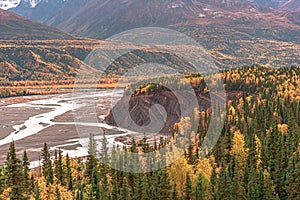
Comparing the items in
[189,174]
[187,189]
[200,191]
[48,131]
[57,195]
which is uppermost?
[57,195]

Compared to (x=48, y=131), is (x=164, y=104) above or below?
above

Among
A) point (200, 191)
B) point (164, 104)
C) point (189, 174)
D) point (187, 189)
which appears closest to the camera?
point (187, 189)

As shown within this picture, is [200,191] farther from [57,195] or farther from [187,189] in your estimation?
[57,195]

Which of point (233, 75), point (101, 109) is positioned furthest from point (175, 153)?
point (101, 109)

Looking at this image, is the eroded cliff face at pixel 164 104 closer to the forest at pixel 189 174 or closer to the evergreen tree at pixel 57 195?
the forest at pixel 189 174

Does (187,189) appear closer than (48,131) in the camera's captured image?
Yes

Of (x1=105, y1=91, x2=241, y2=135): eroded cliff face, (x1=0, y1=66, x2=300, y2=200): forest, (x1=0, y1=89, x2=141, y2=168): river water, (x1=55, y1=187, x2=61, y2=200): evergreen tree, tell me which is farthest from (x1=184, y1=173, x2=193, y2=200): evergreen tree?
(x1=105, y1=91, x2=241, y2=135): eroded cliff face

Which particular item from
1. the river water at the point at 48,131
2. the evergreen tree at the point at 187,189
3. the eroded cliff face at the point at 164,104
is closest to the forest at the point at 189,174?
the evergreen tree at the point at 187,189

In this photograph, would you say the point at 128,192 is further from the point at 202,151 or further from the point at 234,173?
the point at 202,151

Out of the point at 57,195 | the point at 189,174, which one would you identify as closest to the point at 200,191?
the point at 189,174
